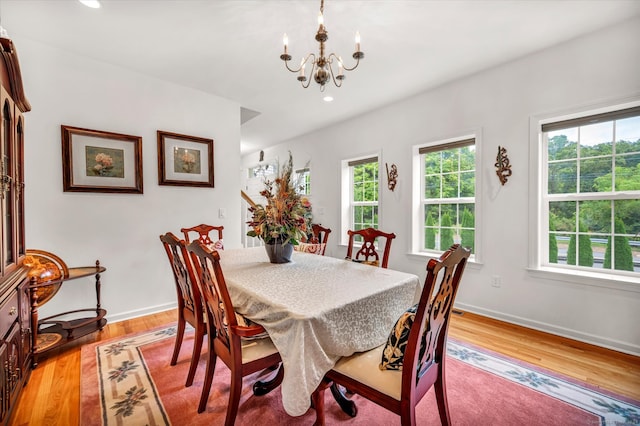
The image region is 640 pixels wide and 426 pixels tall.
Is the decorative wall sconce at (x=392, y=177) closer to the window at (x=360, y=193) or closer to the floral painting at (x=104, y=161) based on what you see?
the window at (x=360, y=193)

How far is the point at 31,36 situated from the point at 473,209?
4415mm

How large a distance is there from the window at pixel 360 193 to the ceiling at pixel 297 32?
136 cm

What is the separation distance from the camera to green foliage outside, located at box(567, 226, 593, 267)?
2.48m

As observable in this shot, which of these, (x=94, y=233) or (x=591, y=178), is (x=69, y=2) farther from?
(x=591, y=178)

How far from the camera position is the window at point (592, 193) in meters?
2.28

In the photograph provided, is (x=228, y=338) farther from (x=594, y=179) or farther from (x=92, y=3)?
(x=594, y=179)

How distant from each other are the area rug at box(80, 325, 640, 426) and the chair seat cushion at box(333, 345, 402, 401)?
1.59ft

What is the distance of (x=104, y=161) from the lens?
2.84 meters

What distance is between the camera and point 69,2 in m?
1.97

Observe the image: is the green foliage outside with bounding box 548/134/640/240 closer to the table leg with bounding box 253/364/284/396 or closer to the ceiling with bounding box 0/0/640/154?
the ceiling with bounding box 0/0/640/154

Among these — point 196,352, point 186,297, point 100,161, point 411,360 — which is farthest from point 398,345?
point 100,161

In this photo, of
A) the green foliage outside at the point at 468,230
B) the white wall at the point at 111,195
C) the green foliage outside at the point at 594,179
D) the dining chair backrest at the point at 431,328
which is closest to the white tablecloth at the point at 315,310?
the dining chair backrest at the point at 431,328

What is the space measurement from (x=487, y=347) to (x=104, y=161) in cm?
389

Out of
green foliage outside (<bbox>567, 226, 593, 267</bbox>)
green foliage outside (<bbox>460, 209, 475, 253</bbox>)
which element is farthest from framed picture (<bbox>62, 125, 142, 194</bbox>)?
green foliage outside (<bbox>567, 226, 593, 267</bbox>)
